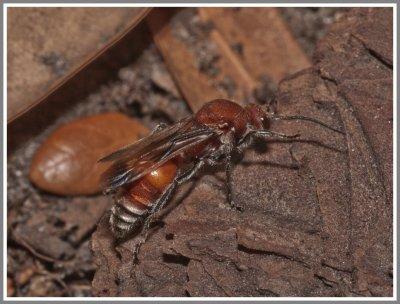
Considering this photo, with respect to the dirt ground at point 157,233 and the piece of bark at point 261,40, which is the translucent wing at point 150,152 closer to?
the dirt ground at point 157,233

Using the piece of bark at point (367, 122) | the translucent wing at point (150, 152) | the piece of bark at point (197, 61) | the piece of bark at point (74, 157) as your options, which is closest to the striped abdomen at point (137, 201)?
the translucent wing at point (150, 152)

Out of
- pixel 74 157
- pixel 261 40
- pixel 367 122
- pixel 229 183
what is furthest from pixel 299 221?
pixel 261 40

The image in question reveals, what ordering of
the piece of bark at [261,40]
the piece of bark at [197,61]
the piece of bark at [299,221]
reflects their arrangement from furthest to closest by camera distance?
the piece of bark at [261,40]
the piece of bark at [197,61]
the piece of bark at [299,221]

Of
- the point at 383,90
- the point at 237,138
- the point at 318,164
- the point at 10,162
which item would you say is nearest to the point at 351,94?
the point at 383,90

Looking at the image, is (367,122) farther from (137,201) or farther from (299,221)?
(137,201)

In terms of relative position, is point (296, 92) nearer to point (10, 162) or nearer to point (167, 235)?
point (167, 235)

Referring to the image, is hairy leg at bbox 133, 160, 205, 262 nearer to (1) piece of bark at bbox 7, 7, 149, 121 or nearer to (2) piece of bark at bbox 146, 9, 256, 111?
(2) piece of bark at bbox 146, 9, 256, 111

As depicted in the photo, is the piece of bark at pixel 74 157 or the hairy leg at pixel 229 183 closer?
the hairy leg at pixel 229 183
